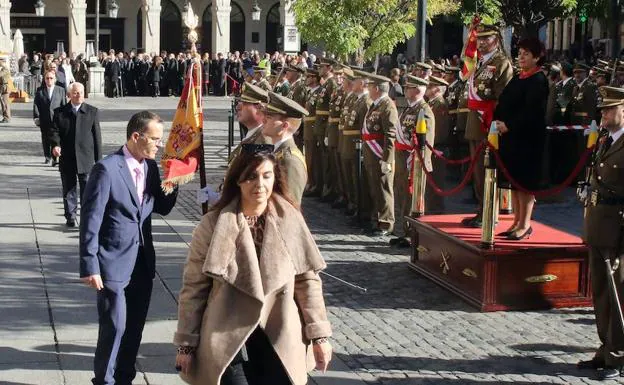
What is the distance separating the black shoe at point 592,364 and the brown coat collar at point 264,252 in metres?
3.53

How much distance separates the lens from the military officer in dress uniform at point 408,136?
12523 mm

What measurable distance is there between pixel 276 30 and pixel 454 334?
48.6m

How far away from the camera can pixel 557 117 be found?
57.7 ft

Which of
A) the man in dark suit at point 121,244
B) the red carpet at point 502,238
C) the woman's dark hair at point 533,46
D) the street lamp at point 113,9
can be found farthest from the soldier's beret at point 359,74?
the street lamp at point 113,9

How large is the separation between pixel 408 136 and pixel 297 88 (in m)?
5.40

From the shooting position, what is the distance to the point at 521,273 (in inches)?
388

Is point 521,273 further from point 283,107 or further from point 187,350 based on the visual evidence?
point 187,350

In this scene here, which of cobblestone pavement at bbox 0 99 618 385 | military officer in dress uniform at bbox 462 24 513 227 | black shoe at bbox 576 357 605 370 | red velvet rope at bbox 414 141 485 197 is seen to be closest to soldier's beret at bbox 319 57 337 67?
red velvet rope at bbox 414 141 485 197

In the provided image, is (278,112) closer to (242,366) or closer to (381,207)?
(242,366)

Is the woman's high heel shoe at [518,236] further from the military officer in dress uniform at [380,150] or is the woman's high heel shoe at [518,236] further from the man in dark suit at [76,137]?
the man in dark suit at [76,137]

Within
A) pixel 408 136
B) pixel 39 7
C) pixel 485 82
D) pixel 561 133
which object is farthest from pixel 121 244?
pixel 39 7

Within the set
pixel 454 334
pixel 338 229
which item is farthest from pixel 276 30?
pixel 454 334

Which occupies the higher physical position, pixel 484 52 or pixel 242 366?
pixel 484 52

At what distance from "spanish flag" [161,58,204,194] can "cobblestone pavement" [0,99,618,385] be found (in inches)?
76.0
